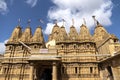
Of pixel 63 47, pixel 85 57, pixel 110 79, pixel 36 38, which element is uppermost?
pixel 36 38

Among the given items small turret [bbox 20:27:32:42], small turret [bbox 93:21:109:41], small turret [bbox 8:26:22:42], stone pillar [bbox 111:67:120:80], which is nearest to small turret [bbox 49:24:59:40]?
small turret [bbox 20:27:32:42]

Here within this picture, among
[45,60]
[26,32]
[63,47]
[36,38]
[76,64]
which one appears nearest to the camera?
[45,60]

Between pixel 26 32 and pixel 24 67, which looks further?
pixel 26 32

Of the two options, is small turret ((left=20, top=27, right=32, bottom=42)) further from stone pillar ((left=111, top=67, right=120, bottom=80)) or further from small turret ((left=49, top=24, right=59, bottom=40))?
stone pillar ((left=111, top=67, right=120, bottom=80))

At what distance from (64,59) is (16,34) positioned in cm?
1290

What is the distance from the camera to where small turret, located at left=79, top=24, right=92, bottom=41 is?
30.9 metres

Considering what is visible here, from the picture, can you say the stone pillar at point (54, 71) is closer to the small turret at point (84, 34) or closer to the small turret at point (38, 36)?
the small turret at point (84, 34)

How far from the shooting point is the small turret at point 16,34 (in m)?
33.3

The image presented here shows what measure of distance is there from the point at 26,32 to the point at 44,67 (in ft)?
40.2

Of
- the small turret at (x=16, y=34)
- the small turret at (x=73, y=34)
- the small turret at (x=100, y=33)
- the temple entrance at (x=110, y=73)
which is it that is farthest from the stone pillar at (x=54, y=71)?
the small turret at (x=100, y=33)

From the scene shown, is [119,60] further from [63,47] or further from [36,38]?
[36,38]

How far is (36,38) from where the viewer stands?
109 feet

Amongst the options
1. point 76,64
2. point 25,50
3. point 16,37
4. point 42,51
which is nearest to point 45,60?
point 42,51

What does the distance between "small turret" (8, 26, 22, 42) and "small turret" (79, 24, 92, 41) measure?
44.5 ft
